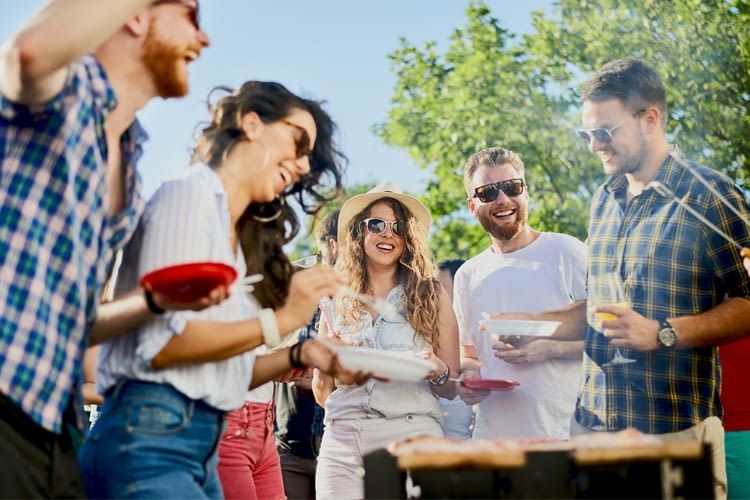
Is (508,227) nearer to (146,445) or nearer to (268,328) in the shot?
(268,328)

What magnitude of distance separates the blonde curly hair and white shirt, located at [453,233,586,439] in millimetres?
294

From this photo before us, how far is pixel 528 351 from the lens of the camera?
187 inches

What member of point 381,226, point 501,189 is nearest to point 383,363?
point 381,226

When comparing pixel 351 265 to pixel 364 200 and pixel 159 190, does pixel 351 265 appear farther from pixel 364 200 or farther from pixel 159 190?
pixel 159 190

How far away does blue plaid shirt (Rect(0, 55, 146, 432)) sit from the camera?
222 centimetres

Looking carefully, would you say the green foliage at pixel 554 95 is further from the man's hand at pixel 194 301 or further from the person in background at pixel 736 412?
the man's hand at pixel 194 301

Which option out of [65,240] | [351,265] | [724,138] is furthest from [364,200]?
[724,138]

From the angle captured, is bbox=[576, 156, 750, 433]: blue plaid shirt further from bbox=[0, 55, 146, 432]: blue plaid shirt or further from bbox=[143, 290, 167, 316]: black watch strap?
bbox=[0, 55, 146, 432]: blue plaid shirt

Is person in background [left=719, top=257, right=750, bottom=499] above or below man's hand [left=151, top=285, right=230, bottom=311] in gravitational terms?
below

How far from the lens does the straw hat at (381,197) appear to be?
5.23m

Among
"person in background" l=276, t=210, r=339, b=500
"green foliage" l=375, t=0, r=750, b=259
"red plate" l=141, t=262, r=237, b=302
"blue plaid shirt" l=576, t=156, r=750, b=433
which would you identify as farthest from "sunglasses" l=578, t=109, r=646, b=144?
"green foliage" l=375, t=0, r=750, b=259

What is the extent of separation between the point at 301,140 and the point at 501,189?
2356mm

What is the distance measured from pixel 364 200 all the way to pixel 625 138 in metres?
1.56

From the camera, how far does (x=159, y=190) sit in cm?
272
